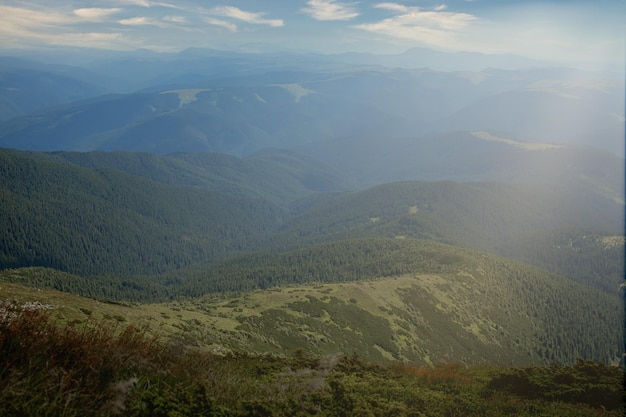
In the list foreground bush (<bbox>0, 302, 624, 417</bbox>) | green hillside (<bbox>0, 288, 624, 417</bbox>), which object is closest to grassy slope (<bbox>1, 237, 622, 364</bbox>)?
foreground bush (<bbox>0, 302, 624, 417</bbox>)

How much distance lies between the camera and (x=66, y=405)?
11664 mm

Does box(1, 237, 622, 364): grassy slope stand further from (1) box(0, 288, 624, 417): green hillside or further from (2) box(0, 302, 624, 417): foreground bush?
(1) box(0, 288, 624, 417): green hillside

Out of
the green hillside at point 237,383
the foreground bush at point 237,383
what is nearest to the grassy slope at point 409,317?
the foreground bush at point 237,383

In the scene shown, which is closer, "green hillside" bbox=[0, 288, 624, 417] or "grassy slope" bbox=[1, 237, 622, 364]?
"green hillside" bbox=[0, 288, 624, 417]

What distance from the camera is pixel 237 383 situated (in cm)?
1700

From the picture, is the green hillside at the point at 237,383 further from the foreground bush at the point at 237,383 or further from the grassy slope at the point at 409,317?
the grassy slope at the point at 409,317

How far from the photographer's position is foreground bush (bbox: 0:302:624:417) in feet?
42.1

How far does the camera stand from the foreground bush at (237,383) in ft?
42.1

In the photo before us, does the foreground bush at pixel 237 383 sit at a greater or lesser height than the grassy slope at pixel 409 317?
greater

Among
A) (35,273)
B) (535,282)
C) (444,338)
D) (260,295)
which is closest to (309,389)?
(260,295)

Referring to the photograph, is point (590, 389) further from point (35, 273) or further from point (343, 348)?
point (35, 273)

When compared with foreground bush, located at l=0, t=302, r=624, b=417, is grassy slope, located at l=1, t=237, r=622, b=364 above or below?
below

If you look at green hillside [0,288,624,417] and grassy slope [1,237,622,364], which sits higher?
green hillside [0,288,624,417]

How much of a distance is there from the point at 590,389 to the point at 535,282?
190021 millimetres
